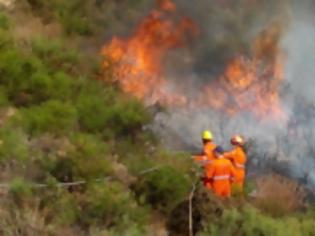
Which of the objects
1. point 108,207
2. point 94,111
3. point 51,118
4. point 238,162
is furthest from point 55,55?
point 108,207

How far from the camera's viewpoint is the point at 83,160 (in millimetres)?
13852

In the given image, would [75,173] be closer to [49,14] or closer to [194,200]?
[194,200]

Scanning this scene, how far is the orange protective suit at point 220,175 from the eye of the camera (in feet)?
50.0

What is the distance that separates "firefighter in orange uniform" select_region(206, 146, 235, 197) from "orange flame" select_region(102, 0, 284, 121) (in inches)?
135

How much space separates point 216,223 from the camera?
13.3 m

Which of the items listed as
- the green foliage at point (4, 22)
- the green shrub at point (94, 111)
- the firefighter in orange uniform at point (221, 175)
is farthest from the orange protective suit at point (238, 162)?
the green foliage at point (4, 22)

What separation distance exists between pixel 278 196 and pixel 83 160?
12.6 feet

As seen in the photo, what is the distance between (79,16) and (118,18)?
0.84 metres

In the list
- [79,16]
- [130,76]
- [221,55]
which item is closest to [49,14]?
[79,16]

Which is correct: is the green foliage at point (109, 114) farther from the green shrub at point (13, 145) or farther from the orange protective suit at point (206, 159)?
the green shrub at point (13, 145)

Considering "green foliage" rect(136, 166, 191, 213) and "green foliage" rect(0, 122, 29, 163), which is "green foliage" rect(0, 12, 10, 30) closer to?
"green foliage" rect(0, 122, 29, 163)

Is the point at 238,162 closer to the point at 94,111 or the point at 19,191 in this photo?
the point at 94,111

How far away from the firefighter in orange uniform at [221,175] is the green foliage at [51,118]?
2.38 m

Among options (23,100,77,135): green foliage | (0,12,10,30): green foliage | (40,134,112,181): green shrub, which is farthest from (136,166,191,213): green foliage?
(0,12,10,30): green foliage
